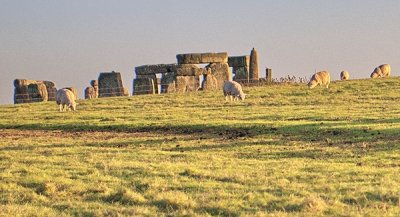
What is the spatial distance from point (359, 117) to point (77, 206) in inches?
856

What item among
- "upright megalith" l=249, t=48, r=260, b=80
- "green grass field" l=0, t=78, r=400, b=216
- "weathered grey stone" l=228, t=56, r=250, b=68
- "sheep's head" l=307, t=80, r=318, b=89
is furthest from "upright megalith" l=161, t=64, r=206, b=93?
"green grass field" l=0, t=78, r=400, b=216

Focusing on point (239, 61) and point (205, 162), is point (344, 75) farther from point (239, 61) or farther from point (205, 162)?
point (205, 162)

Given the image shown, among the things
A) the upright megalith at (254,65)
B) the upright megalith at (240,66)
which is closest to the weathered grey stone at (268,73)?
the upright megalith at (254,65)

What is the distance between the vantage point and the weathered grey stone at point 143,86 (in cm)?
5775

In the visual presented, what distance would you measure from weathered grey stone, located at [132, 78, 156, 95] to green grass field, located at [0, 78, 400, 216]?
15660 mm

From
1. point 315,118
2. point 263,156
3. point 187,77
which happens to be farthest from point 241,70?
point 263,156

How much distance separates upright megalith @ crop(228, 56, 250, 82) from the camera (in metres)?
64.1

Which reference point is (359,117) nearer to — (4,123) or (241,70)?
(4,123)

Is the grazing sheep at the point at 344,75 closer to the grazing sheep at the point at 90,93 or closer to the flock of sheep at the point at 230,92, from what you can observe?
the flock of sheep at the point at 230,92

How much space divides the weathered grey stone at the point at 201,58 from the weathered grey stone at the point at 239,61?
2.58 metres

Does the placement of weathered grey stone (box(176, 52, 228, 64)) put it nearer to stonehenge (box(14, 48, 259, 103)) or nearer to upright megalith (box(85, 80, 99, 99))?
stonehenge (box(14, 48, 259, 103))

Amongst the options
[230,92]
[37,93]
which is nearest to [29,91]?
[37,93]

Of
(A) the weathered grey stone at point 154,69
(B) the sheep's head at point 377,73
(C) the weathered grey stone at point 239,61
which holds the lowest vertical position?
(B) the sheep's head at point 377,73

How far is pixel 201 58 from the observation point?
61625 mm
